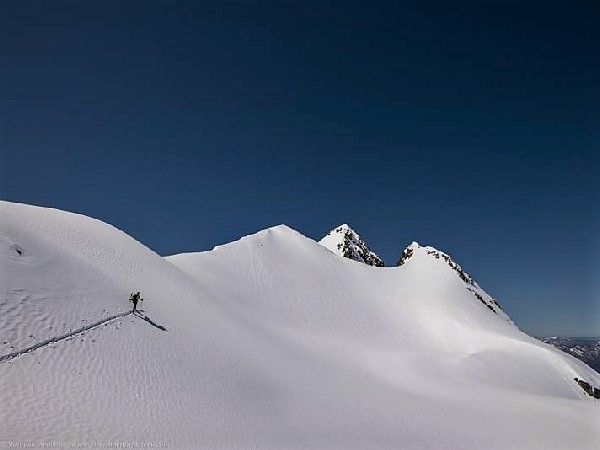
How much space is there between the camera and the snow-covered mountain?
108375 mm

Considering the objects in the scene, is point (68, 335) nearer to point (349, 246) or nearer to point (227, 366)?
point (227, 366)

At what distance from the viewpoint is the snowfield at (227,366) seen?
17.3 metres

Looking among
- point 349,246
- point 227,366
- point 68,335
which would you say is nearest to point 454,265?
point 349,246

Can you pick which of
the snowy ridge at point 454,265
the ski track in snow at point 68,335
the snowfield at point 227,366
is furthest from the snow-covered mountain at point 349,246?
the ski track in snow at point 68,335

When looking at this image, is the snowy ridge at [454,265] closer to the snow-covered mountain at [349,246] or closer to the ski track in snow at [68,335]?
the snow-covered mountain at [349,246]

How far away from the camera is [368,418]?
23.4 m

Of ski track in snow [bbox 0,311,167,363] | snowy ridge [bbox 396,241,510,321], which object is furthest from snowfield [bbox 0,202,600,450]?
snowy ridge [bbox 396,241,510,321]

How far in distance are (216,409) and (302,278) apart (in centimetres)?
4209

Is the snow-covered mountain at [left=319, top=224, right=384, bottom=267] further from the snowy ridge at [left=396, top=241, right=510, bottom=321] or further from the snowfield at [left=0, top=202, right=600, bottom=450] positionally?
the snowfield at [left=0, top=202, right=600, bottom=450]

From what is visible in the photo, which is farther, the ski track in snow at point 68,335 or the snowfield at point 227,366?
the ski track in snow at point 68,335

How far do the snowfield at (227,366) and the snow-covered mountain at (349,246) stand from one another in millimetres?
52587

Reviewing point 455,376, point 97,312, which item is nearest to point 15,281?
point 97,312

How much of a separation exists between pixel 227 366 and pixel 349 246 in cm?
8586

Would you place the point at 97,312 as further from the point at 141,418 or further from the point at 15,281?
the point at 141,418
